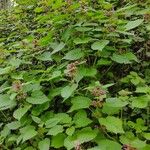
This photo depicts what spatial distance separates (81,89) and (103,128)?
340mm

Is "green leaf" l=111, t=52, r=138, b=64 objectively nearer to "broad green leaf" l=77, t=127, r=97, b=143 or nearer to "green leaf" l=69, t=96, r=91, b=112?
"green leaf" l=69, t=96, r=91, b=112

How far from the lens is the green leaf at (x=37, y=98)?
2.21 meters

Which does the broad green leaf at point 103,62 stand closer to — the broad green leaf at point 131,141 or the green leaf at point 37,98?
the green leaf at point 37,98

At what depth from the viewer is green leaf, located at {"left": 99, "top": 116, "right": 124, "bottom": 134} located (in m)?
1.93

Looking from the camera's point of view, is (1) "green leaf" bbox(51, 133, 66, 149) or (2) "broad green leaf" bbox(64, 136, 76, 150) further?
(1) "green leaf" bbox(51, 133, 66, 149)

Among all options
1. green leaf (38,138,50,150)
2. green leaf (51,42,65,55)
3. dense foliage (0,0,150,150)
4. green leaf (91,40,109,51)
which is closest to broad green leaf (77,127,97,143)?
dense foliage (0,0,150,150)

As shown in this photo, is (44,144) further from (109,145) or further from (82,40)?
(82,40)

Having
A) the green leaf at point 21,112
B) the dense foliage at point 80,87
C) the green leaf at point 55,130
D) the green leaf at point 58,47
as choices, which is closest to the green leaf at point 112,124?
the dense foliage at point 80,87

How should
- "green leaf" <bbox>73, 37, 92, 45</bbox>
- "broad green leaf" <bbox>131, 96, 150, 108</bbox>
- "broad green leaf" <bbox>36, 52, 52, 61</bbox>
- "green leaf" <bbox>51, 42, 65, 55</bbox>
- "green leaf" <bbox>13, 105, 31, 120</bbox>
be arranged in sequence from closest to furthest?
"broad green leaf" <bbox>131, 96, 150, 108</bbox>
"green leaf" <bbox>13, 105, 31, 120</bbox>
"green leaf" <bbox>73, 37, 92, 45</bbox>
"green leaf" <bbox>51, 42, 65, 55</bbox>
"broad green leaf" <bbox>36, 52, 52, 61</bbox>

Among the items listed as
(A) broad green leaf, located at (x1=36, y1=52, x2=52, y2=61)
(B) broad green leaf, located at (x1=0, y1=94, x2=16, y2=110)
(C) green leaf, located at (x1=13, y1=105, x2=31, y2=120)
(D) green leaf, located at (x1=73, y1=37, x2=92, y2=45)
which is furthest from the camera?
(A) broad green leaf, located at (x1=36, y1=52, x2=52, y2=61)

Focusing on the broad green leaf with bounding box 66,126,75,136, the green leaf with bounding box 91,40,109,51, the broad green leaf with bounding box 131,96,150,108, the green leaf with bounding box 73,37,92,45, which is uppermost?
the green leaf with bounding box 73,37,92,45

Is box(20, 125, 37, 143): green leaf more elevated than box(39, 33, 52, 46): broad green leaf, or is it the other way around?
box(39, 33, 52, 46): broad green leaf

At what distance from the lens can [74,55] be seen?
2.43 meters

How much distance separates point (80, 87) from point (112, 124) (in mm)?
508
